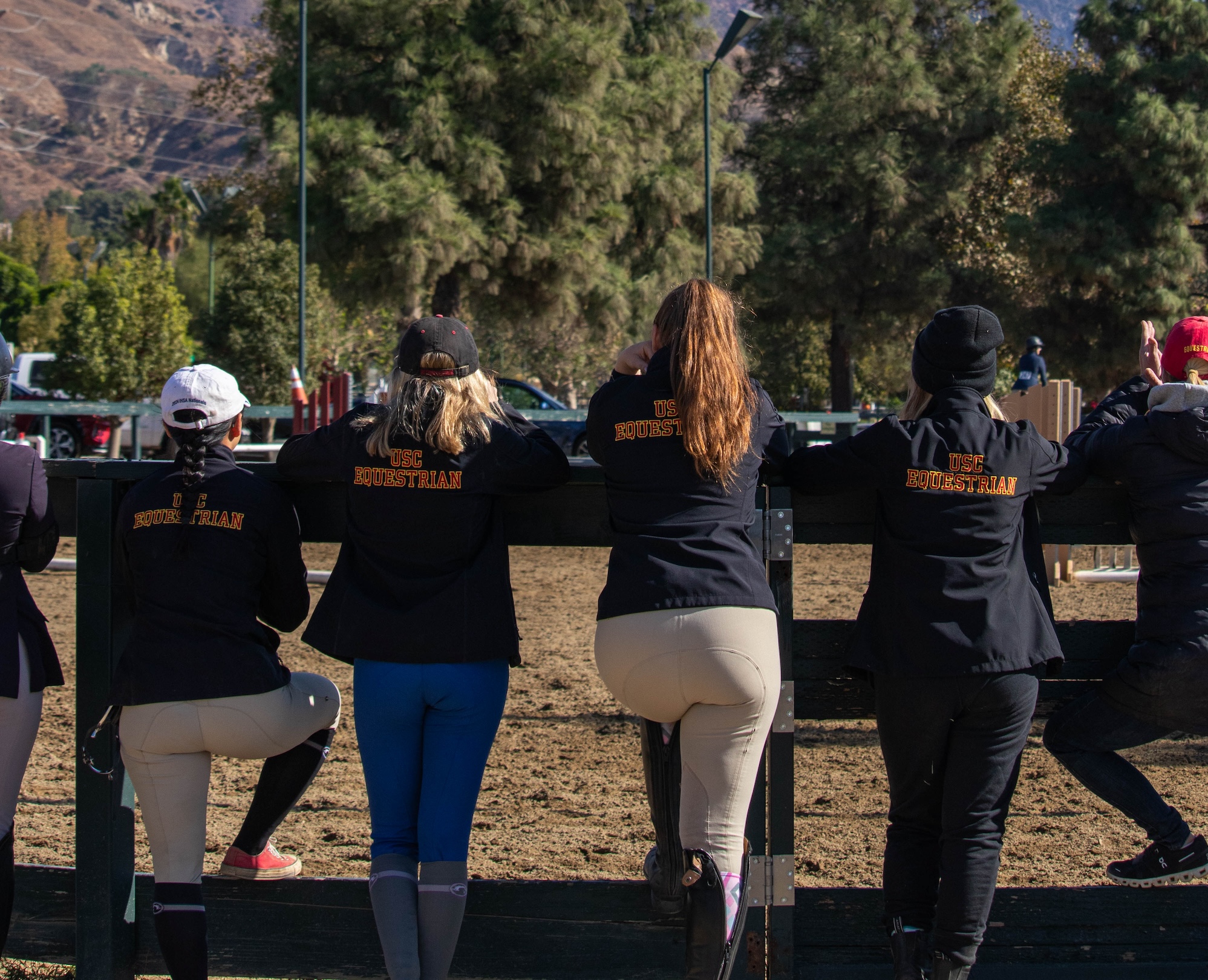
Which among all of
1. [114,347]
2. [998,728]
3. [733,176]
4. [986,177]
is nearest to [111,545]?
[998,728]

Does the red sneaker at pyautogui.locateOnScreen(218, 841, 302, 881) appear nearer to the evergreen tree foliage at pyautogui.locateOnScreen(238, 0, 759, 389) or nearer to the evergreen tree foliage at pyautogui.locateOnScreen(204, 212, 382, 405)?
the evergreen tree foliage at pyautogui.locateOnScreen(238, 0, 759, 389)

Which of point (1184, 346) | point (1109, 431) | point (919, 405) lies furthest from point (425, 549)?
point (1184, 346)

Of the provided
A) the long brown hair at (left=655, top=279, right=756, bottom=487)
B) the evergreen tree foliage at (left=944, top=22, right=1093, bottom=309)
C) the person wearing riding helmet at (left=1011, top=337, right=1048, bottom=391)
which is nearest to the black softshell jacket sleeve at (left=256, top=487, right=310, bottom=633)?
the long brown hair at (left=655, top=279, right=756, bottom=487)

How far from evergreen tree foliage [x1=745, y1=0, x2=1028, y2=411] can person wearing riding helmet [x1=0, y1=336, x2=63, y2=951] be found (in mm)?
28417

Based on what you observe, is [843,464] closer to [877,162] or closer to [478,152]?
[478,152]

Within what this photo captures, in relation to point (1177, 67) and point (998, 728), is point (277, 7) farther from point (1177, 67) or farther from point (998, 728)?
point (998, 728)

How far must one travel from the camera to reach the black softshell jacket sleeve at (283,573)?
118 inches

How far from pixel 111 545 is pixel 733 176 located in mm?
25759

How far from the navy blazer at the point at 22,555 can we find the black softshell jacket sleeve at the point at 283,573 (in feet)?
1.74

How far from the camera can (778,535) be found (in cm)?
308

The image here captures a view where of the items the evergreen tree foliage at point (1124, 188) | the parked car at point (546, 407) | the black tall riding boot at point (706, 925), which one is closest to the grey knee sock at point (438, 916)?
the black tall riding boot at point (706, 925)

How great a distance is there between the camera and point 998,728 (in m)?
2.84

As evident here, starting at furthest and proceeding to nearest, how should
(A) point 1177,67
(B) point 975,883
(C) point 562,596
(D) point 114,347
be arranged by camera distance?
(A) point 1177,67 < (D) point 114,347 < (C) point 562,596 < (B) point 975,883

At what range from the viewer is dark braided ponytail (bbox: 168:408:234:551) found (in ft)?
9.50
